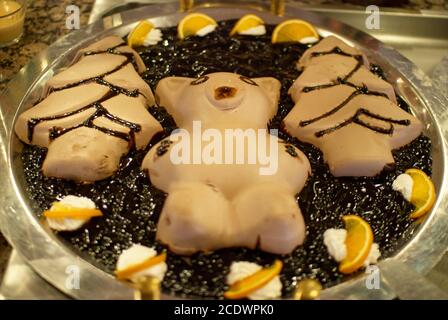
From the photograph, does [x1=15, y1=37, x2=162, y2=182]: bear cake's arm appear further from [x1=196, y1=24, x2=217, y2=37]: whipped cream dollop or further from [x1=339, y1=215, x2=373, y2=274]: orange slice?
[x1=339, y1=215, x2=373, y2=274]: orange slice

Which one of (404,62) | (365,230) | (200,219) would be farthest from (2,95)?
(404,62)

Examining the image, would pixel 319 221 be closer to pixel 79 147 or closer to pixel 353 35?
pixel 79 147

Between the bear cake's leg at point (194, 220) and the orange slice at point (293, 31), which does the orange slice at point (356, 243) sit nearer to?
the bear cake's leg at point (194, 220)

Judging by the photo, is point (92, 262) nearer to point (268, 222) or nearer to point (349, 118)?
point (268, 222)

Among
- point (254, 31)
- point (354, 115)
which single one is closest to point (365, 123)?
point (354, 115)

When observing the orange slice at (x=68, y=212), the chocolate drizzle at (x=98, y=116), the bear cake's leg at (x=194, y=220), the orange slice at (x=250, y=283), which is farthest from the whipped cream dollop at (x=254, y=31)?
the orange slice at (x=250, y=283)

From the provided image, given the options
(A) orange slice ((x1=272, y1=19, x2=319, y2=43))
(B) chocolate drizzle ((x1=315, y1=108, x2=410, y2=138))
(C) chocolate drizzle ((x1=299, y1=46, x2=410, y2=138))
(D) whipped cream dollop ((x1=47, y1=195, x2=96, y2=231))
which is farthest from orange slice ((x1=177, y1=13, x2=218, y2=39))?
(D) whipped cream dollop ((x1=47, y1=195, x2=96, y2=231))
